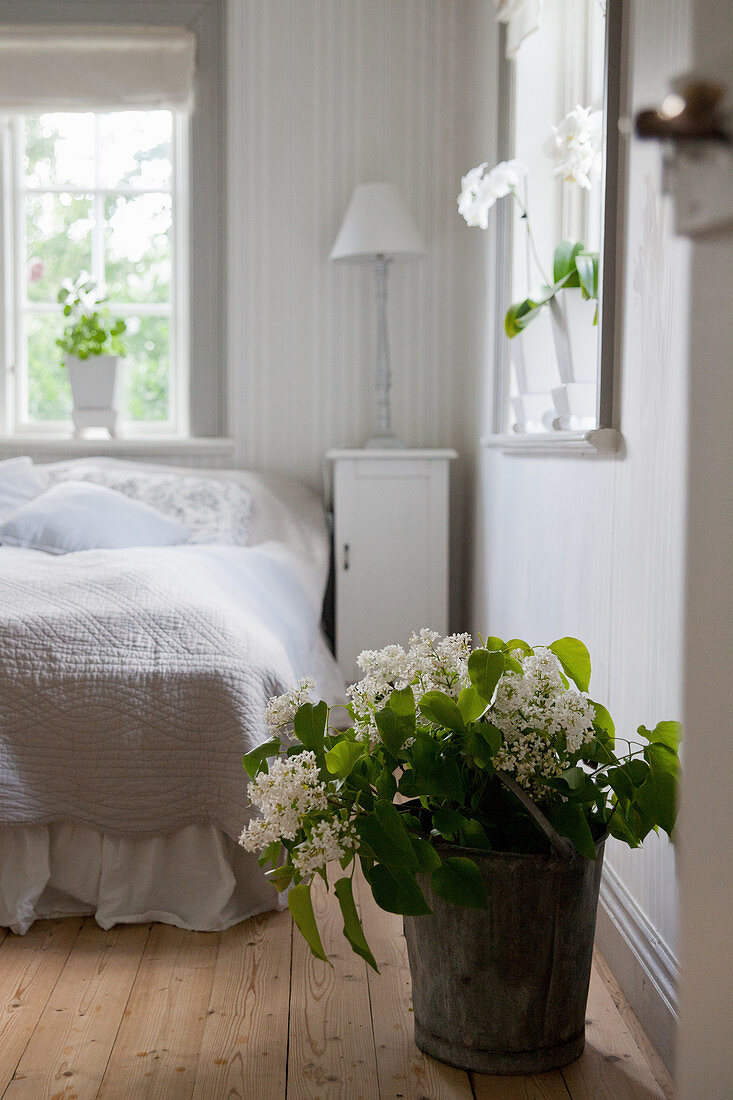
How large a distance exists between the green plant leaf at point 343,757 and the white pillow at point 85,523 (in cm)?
166

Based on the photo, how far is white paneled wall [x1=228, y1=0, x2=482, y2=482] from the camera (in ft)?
11.2

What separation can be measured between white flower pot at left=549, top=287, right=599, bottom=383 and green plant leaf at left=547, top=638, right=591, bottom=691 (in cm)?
76

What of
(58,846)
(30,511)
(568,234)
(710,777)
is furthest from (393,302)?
(710,777)

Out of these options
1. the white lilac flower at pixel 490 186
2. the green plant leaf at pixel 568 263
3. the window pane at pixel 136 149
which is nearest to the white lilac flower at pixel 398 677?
the green plant leaf at pixel 568 263

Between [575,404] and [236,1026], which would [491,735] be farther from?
[575,404]

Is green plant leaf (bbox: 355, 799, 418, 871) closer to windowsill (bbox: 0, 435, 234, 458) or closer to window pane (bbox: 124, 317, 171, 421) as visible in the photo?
windowsill (bbox: 0, 435, 234, 458)

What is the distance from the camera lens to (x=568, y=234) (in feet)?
8.09

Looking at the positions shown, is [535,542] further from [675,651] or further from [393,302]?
[393,302]

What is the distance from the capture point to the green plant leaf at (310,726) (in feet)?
4.28

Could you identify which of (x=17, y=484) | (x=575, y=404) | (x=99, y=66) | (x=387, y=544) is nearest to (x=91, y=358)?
(x=17, y=484)

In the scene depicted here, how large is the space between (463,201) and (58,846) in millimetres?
1767

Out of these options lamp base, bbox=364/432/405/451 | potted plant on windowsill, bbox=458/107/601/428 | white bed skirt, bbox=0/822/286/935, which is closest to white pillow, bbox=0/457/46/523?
lamp base, bbox=364/432/405/451

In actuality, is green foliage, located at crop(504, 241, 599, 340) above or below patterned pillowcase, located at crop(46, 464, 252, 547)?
above

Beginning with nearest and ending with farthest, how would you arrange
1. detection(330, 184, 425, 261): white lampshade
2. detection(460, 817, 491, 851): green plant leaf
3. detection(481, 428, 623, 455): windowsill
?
detection(460, 817, 491, 851): green plant leaf, detection(481, 428, 623, 455): windowsill, detection(330, 184, 425, 261): white lampshade
